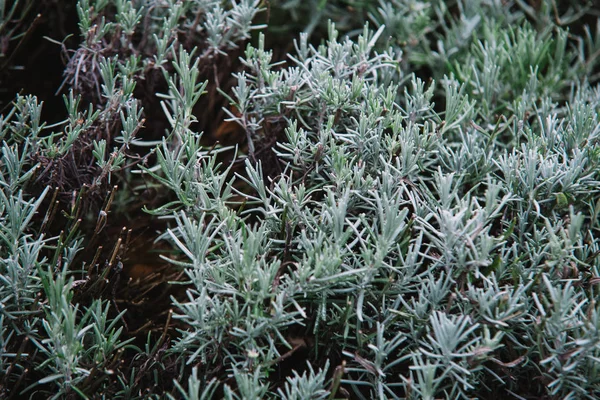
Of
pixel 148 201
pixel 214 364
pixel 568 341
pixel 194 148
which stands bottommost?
pixel 214 364

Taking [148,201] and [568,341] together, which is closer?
[568,341]

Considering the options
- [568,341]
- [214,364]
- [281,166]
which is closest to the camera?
[568,341]

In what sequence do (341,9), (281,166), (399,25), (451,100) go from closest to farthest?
(451,100)
(281,166)
(399,25)
(341,9)

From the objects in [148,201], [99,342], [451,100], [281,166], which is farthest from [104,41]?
[451,100]

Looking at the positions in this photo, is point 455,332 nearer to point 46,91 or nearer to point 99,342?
point 99,342

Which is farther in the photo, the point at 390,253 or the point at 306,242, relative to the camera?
the point at 390,253

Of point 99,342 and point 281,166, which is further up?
point 281,166

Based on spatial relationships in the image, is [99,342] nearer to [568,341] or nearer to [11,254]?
[11,254]
